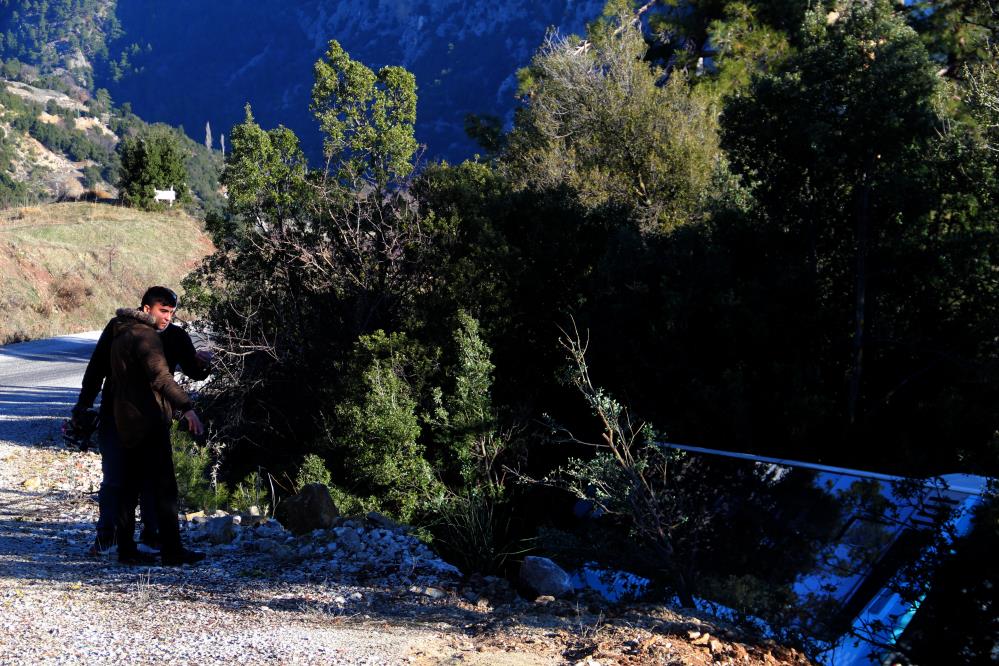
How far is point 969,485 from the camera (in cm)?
604

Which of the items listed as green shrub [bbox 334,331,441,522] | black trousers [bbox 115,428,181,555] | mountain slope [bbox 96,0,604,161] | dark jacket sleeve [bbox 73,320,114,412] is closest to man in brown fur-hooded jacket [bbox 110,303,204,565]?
black trousers [bbox 115,428,181,555]

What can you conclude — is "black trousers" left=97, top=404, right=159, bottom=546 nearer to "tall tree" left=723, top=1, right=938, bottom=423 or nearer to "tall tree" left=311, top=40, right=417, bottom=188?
"tall tree" left=723, top=1, right=938, bottom=423

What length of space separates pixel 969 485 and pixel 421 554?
11.8 feet

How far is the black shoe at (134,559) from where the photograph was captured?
5.80m

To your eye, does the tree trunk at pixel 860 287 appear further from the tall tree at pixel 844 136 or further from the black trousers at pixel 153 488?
the black trousers at pixel 153 488

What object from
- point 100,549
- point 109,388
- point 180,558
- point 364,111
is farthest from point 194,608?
point 364,111

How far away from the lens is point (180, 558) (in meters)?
5.88

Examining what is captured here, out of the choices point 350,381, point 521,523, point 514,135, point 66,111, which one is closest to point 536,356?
point 350,381

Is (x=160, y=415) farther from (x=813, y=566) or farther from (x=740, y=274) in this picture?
(x=740, y=274)

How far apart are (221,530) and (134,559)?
93 cm

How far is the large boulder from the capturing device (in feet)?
23.5

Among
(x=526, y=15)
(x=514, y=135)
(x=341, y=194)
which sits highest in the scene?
(x=526, y=15)

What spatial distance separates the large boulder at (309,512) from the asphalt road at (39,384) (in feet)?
15.2

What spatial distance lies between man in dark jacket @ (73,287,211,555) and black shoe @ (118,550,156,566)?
15 centimetres
